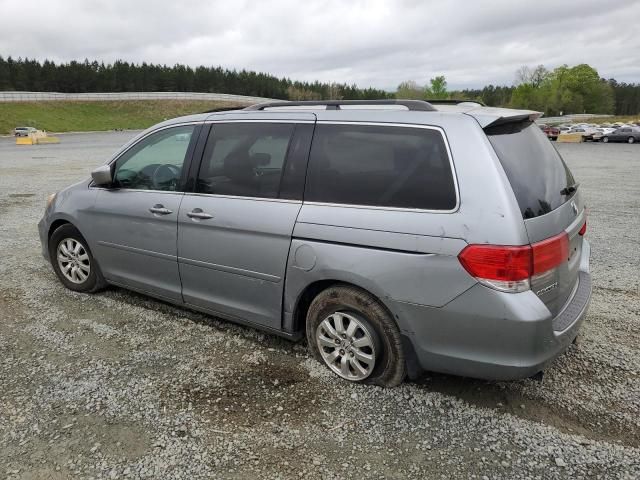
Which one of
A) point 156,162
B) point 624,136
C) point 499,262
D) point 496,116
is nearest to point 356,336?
point 499,262

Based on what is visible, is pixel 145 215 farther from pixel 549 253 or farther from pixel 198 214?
pixel 549 253

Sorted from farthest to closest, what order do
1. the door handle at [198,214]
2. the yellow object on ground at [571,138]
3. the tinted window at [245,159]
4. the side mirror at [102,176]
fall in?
the yellow object on ground at [571,138]
the side mirror at [102,176]
the door handle at [198,214]
the tinted window at [245,159]

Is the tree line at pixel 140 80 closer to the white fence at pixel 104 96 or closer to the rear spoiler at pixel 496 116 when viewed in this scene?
the white fence at pixel 104 96

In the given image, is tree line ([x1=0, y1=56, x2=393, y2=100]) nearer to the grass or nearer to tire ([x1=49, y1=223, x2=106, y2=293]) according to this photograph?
the grass

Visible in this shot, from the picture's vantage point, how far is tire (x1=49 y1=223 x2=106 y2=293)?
4.71 meters

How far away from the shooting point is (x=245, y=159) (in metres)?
3.62

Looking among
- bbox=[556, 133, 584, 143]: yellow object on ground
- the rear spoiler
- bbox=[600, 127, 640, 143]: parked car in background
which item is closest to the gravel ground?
the rear spoiler

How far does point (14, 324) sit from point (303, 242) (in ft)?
9.29

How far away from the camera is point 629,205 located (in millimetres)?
9727

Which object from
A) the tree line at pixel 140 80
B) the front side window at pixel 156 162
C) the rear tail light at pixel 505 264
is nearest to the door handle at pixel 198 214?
the front side window at pixel 156 162

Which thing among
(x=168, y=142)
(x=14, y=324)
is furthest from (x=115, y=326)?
(x=168, y=142)

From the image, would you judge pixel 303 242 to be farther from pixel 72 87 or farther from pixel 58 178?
pixel 72 87

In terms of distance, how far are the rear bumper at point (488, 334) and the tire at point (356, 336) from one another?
140 millimetres

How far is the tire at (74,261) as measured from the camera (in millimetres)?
4715
